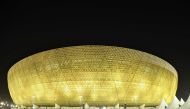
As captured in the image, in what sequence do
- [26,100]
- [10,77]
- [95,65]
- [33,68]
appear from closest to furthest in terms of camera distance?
1. [95,65]
2. [33,68]
3. [26,100]
4. [10,77]

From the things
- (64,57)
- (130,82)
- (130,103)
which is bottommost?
(130,103)

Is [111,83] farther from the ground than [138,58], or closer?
closer

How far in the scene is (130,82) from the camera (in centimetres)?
5547

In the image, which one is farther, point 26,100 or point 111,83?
point 26,100

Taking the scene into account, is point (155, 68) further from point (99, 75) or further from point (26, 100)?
point (26, 100)

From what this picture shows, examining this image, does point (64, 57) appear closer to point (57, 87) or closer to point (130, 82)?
point (57, 87)

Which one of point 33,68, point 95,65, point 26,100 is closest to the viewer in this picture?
point 95,65

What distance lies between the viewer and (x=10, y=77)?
69.2 metres

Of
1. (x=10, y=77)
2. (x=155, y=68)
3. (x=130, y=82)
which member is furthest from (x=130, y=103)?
(x=10, y=77)

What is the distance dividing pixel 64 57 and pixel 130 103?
15030 millimetres

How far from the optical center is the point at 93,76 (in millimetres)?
54156

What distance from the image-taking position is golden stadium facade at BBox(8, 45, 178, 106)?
54219 mm

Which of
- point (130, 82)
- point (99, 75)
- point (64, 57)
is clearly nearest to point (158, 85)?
point (130, 82)

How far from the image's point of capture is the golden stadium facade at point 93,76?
54.2m
